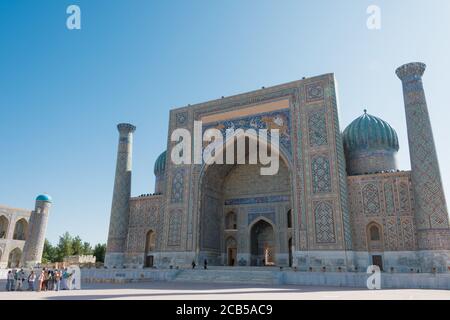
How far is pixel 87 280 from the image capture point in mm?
10570

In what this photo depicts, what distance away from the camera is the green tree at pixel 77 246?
99.5ft

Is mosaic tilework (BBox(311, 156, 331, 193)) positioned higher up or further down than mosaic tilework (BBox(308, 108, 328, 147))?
further down

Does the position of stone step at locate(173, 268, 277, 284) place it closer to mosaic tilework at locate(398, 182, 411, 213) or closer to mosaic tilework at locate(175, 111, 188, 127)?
mosaic tilework at locate(398, 182, 411, 213)

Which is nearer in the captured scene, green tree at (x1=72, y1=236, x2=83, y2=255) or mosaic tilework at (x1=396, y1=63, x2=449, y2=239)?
mosaic tilework at (x1=396, y1=63, x2=449, y2=239)

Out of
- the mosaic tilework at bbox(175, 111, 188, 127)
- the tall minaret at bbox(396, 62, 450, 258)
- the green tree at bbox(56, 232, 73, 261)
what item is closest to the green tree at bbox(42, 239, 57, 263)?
the green tree at bbox(56, 232, 73, 261)

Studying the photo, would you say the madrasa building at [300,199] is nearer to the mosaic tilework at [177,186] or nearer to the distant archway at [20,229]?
the mosaic tilework at [177,186]

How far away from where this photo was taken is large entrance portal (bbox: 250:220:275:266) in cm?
1439

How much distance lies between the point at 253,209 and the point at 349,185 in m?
4.23

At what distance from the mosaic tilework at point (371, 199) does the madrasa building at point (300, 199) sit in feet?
0.10

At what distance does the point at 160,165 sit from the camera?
18000 millimetres

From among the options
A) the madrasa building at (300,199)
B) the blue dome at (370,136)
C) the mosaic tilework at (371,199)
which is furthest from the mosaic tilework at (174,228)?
the blue dome at (370,136)

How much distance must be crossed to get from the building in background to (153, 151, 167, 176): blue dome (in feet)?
24.2

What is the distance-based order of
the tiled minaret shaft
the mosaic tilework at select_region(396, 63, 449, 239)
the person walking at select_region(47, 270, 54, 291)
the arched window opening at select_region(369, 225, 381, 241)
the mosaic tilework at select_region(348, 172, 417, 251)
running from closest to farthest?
the person walking at select_region(47, 270, 54, 291) → the mosaic tilework at select_region(396, 63, 449, 239) → the mosaic tilework at select_region(348, 172, 417, 251) → the arched window opening at select_region(369, 225, 381, 241) → the tiled minaret shaft
